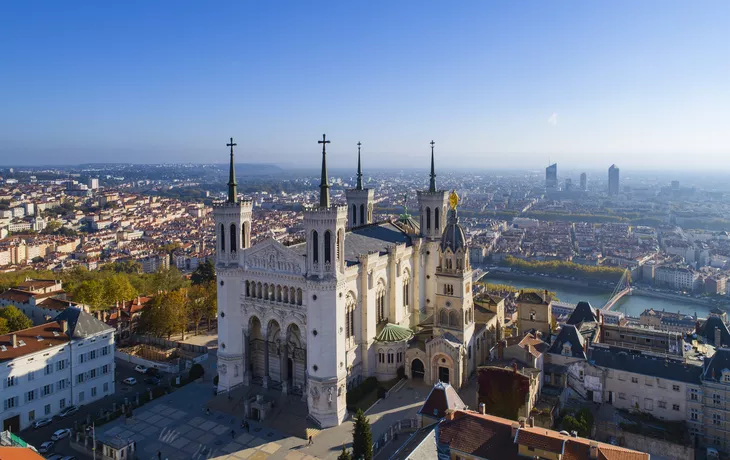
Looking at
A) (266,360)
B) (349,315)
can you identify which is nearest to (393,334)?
(349,315)

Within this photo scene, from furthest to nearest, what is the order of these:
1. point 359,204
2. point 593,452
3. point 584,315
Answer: point 359,204 < point 584,315 < point 593,452

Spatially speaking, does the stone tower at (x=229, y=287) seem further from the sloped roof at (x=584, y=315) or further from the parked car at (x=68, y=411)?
the sloped roof at (x=584, y=315)

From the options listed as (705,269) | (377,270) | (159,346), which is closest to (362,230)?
(377,270)

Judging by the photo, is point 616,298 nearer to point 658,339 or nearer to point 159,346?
point 658,339

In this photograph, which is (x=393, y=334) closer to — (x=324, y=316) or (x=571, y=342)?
(x=324, y=316)

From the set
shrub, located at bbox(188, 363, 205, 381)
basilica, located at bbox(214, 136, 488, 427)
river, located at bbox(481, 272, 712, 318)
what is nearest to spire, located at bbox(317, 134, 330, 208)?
basilica, located at bbox(214, 136, 488, 427)
